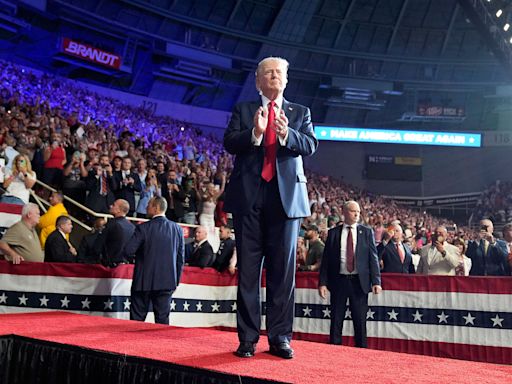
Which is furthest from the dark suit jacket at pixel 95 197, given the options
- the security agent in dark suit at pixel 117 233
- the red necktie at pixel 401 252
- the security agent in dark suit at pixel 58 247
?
the red necktie at pixel 401 252

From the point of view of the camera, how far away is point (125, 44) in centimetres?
2458

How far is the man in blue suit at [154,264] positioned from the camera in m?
6.02

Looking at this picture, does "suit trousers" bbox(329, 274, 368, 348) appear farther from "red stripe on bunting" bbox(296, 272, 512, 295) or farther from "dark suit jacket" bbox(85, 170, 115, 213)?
"dark suit jacket" bbox(85, 170, 115, 213)

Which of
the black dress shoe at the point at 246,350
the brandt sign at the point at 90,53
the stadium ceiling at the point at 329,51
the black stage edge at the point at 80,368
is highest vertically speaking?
the stadium ceiling at the point at 329,51

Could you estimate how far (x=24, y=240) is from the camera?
716 cm

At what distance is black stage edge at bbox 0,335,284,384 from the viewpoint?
2.91m

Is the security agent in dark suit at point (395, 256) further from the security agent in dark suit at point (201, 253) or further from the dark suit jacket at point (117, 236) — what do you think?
the dark suit jacket at point (117, 236)

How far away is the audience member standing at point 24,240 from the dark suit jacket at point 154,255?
5.21 feet

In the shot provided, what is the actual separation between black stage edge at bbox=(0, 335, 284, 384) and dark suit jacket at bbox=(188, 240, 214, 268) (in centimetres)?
497

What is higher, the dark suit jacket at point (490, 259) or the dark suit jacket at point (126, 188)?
the dark suit jacket at point (126, 188)

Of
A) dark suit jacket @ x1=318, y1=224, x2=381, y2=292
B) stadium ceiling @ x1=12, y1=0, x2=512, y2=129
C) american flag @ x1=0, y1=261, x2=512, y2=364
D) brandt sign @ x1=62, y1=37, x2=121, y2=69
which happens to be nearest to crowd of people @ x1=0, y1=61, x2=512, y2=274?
american flag @ x1=0, y1=261, x2=512, y2=364

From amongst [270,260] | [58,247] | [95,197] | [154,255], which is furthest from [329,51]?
[270,260]

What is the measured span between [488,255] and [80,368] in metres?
6.20

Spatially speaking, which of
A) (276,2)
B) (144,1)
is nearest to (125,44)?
(144,1)
